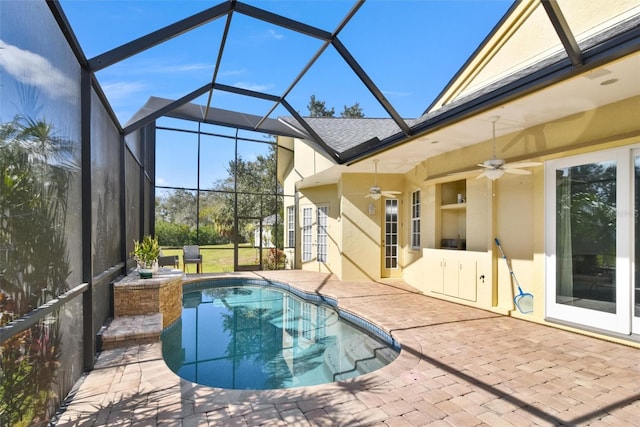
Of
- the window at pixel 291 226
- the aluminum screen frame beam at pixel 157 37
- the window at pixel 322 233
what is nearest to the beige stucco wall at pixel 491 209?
the window at pixel 322 233

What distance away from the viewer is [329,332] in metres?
6.16

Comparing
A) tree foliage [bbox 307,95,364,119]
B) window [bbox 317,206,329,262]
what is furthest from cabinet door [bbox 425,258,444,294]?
tree foliage [bbox 307,95,364,119]

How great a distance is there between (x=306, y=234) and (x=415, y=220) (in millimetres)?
4753

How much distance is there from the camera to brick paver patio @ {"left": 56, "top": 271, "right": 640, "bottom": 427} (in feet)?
9.12

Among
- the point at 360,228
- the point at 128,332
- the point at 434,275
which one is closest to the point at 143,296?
the point at 128,332

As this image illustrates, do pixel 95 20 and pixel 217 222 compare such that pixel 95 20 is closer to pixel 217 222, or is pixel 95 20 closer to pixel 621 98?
pixel 621 98

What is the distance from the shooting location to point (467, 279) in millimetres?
6840

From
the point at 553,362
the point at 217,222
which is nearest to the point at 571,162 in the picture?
the point at 553,362

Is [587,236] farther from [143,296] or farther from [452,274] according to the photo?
[143,296]

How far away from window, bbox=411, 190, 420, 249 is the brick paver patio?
15.9ft

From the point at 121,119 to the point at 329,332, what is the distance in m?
5.39

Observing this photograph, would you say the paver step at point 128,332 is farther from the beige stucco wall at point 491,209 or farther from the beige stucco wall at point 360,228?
the beige stucco wall at point 360,228

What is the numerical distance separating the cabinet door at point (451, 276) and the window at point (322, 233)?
527cm

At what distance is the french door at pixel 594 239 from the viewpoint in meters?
4.46
